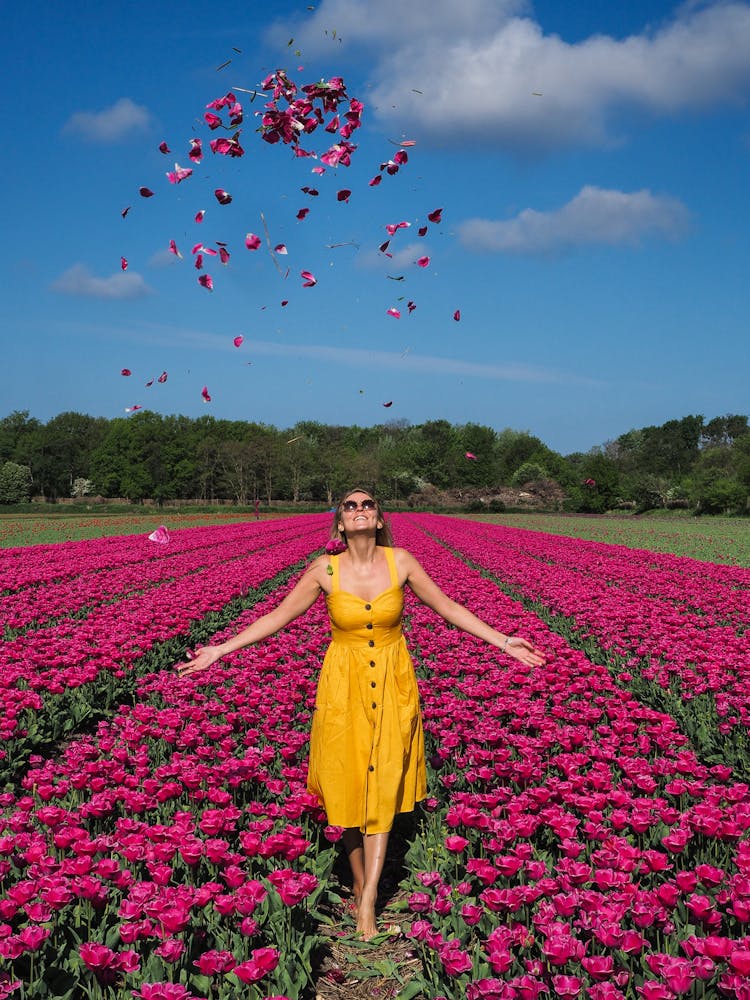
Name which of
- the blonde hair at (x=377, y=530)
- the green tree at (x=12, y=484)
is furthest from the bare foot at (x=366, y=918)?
the green tree at (x=12, y=484)

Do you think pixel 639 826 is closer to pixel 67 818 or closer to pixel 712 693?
pixel 67 818

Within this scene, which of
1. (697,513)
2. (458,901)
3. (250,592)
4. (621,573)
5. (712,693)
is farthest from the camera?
(697,513)

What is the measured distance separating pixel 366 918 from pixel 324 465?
8267cm

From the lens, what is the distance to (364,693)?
153 inches

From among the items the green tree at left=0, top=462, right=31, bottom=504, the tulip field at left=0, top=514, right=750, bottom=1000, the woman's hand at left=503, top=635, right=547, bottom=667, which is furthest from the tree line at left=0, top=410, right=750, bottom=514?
the woman's hand at left=503, top=635, right=547, bottom=667

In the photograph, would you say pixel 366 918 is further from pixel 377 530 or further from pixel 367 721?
pixel 377 530

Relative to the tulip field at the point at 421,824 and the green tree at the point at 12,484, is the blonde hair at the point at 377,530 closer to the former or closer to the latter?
the tulip field at the point at 421,824

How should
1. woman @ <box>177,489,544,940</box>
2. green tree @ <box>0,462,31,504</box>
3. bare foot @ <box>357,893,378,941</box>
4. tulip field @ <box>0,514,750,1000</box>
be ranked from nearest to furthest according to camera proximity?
1. tulip field @ <box>0,514,750,1000</box>
2. bare foot @ <box>357,893,378,941</box>
3. woman @ <box>177,489,544,940</box>
4. green tree @ <box>0,462,31,504</box>

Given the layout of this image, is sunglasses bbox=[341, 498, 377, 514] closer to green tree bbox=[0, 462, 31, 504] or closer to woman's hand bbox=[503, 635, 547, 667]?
woman's hand bbox=[503, 635, 547, 667]

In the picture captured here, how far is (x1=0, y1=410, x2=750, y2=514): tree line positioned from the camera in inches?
3113

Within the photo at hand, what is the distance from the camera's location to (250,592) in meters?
14.3

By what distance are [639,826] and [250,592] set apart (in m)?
11.3

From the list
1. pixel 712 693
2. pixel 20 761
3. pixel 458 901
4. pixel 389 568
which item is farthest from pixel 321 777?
pixel 712 693

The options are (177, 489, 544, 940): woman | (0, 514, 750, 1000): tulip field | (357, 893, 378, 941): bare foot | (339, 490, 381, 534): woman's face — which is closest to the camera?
(0, 514, 750, 1000): tulip field
